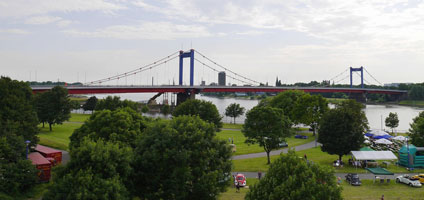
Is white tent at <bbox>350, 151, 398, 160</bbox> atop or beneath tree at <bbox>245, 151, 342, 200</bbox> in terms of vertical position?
beneath

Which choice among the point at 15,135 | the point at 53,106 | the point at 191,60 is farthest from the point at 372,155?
the point at 191,60

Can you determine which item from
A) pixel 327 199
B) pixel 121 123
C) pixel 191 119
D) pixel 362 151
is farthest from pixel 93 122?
pixel 362 151

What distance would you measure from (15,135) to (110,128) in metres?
7.17

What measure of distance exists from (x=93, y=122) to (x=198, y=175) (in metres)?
11.7

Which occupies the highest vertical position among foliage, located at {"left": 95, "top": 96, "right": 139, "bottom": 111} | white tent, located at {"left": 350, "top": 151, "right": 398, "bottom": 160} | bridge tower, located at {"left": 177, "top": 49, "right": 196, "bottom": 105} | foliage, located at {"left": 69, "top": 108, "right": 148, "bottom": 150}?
bridge tower, located at {"left": 177, "top": 49, "right": 196, "bottom": 105}

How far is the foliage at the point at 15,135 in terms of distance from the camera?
20747 millimetres

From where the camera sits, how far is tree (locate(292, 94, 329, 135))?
4812cm

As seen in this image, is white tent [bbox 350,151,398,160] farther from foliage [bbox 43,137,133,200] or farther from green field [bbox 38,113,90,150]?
green field [bbox 38,113,90,150]

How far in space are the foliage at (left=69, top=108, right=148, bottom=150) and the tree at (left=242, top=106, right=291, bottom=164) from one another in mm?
11385

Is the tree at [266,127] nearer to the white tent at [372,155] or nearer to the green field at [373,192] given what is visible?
the white tent at [372,155]

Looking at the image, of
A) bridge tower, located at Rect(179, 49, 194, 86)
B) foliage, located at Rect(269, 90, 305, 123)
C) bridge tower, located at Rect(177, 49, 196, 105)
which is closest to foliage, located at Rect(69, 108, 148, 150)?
foliage, located at Rect(269, 90, 305, 123)

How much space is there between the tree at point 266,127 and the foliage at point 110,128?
11385mm

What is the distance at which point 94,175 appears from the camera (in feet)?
46.7

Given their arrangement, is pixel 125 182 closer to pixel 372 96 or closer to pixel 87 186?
pixel 87 186
